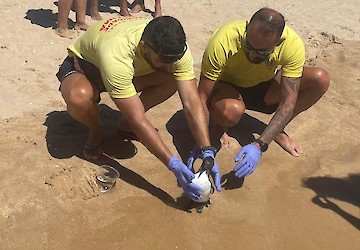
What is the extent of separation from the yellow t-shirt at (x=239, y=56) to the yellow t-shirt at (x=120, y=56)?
0.76ft

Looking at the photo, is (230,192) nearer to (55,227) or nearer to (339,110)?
(55,227)

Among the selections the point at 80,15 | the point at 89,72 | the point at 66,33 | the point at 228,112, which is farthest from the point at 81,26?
the point at 228,112

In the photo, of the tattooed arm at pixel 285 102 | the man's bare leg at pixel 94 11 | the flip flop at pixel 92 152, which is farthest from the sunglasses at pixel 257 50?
the man's bare leg at pixel 94 11

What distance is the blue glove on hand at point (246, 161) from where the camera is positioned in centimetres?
298

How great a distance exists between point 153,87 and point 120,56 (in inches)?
22.8

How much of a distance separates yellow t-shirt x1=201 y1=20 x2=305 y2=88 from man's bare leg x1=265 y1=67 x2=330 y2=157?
9.4 inches

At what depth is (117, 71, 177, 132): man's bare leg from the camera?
3.27m

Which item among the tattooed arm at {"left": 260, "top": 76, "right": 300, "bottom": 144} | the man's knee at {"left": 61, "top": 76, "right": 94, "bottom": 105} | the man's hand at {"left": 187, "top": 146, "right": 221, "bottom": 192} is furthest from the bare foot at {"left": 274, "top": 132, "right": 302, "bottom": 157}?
the man's knee at {"left": 61, "top": 76, "right": 94, "bottom": 105}

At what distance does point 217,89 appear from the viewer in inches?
134

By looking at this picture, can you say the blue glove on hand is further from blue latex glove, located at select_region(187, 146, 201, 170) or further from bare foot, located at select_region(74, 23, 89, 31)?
bare foot, located at select_region(74, 23, 89, 31)

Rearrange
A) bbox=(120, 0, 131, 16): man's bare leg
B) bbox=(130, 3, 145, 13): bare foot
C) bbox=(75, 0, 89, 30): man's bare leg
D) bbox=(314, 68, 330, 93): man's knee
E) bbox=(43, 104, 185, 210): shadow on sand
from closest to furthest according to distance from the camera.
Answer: bbox=(43, 104, 185, 210): shadow on sand → bbox=(314, 68, 330, 93): man's knee → bbox=(75, 0, 89, 30): man's bare leg → bbox=(120, 0, 131, 16): man's bare leg → bbox=(130, 3, 145, 13): bare foot

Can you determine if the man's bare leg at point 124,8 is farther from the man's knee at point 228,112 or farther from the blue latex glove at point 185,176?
the blue latex glove at point 185,176

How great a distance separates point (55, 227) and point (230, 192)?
103cm

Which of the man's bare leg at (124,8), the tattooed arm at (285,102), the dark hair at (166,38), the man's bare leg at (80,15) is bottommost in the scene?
the man's bare leg at (124,8)
